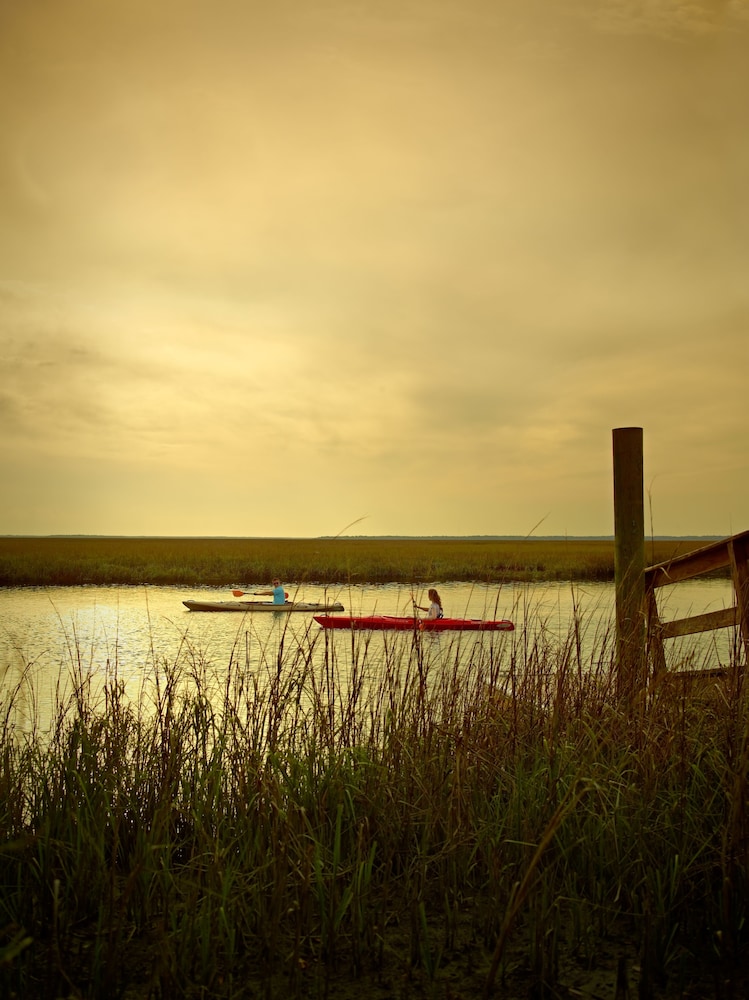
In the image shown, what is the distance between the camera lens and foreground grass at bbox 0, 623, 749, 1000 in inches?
105

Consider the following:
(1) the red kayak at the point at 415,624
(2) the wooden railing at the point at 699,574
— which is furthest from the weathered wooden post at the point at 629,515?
(1) the red kayak at the point at 415,624

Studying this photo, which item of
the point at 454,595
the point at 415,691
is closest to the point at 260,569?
the point at 454,595

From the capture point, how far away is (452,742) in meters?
4.24

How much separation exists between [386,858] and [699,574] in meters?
3.73

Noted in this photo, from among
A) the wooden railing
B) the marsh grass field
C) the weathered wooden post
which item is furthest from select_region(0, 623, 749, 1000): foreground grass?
the weathered wooden post

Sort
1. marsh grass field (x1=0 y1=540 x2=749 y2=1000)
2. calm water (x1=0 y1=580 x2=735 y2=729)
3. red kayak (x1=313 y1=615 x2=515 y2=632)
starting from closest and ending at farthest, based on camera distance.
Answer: marsh grass field (x1=0 y1=540 x2=749 y2=1000), red kayak (x1=313 y1=615 x2=515 y2=632), calm water (x1=0 y1=580 x2=735 y2=729)

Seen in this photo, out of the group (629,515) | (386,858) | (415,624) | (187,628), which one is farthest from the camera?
(187,628)

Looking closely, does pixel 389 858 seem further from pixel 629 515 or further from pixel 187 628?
pixel 187 628

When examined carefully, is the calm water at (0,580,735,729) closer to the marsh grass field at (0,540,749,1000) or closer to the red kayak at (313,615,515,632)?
the red kayak at (313,615,515,632)

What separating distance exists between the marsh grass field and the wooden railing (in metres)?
0.77

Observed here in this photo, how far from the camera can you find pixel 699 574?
612 centimetres

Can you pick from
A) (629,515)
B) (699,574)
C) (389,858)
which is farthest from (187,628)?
(389,858)

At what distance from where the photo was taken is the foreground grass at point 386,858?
8.75 feet

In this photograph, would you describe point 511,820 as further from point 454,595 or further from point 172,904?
point 454,595
